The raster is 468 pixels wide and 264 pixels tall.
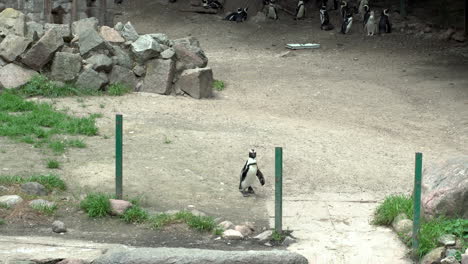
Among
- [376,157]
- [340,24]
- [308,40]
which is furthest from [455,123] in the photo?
[340,24]

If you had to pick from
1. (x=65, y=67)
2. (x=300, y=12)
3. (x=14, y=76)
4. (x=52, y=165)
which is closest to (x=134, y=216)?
(x=52, y=165)

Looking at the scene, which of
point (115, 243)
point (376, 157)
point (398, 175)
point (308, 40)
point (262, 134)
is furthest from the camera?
point (308, 40)

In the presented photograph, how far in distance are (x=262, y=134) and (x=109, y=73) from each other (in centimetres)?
379

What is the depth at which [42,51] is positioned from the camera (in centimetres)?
1530

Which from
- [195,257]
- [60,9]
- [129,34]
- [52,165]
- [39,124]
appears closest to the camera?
[195,257]

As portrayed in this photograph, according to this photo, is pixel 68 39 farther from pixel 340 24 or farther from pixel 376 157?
pixel 340 24

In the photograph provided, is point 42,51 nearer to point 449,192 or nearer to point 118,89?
point 118,89

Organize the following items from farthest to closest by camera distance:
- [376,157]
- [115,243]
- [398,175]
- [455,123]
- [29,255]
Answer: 1. [455,123]
2. [376,157]
3. [398,175]
4. [115,243]
5. [29,255]

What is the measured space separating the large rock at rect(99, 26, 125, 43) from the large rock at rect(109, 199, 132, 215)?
22.7 feet

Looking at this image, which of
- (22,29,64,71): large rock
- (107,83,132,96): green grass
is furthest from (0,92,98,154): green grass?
(107,83,132,96): green grass

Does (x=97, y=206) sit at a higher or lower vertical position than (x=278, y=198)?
lower

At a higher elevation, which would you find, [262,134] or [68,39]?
[68,39]

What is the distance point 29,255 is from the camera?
27.5ft

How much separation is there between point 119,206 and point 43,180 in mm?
1296
